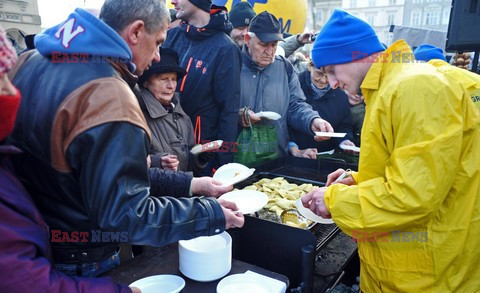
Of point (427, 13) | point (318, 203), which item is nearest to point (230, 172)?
point (318, 203)

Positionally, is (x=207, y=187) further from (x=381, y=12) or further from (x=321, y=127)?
(x=381, y=12)

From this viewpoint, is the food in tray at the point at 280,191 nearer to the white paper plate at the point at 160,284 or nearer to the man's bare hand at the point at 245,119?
the man's bare hand at the point at 245,119

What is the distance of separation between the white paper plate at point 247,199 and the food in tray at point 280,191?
0.27 meters

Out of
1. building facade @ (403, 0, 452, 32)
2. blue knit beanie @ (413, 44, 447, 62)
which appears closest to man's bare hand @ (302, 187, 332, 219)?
blue knit beanie @ (413, 44, 447, 62)

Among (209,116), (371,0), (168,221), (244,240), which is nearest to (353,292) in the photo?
(244,240)

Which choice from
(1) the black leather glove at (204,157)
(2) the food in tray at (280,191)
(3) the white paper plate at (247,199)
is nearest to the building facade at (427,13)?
(2) the food in tray at (280,191)

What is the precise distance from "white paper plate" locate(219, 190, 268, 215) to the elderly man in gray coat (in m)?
1.19

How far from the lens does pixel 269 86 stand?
340cm

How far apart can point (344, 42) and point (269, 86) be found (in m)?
1.82

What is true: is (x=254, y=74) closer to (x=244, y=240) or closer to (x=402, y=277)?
(x=244, y=240)

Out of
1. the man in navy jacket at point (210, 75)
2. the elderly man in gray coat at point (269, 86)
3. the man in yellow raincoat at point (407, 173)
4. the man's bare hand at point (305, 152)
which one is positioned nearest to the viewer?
the man in yellow raincoat at point (407, 173)

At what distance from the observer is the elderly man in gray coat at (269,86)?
325cm

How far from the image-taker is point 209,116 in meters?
3.03

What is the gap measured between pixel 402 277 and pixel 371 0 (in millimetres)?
51782
